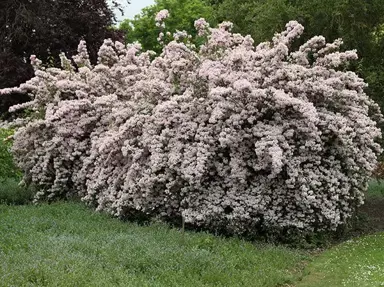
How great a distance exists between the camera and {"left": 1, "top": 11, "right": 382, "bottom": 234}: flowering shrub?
1027cm

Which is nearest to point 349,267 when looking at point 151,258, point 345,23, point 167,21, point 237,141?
point 237,141

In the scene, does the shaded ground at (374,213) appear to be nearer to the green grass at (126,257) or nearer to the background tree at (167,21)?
the green grass at (126,257)

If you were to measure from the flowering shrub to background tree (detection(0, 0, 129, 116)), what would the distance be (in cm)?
878

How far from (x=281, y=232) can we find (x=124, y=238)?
305 cm

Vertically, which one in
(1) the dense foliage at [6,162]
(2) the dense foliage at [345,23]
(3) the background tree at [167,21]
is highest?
(3) the background tree at [167,21]

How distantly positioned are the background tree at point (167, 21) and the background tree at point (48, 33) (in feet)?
62.5

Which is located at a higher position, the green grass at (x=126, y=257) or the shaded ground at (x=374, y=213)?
the shaded ground at (x=374, y=213)

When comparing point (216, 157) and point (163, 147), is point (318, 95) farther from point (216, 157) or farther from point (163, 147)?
point (163, 147)

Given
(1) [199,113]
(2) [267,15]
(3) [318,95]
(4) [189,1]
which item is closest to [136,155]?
(1) [199,113]

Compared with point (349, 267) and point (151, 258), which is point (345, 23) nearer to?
point (349, 267)

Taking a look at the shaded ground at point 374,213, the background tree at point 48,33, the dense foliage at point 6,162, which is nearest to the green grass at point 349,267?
the shaded ground at point 374,213

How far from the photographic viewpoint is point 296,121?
10.5m

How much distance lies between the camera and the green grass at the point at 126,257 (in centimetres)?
679

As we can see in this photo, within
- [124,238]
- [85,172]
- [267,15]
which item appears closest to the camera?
[124,238]
